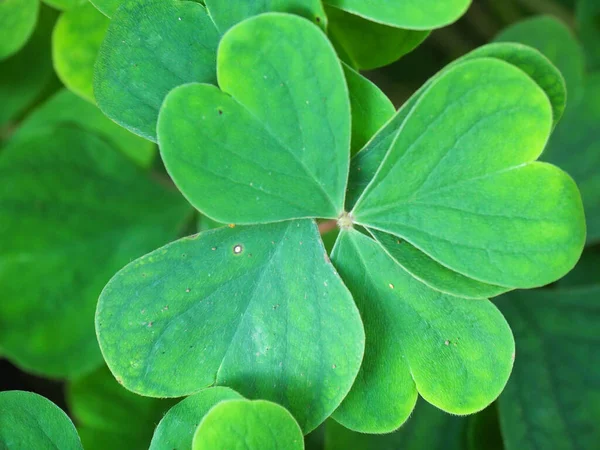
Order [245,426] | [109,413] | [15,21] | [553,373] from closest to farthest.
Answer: [245,426]
[15,21]
[553,373]
[109,413]

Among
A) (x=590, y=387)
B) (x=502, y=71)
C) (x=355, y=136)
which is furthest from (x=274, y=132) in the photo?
(x=590, y=387)

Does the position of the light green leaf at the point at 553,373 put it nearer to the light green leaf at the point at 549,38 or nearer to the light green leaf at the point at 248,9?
the light green leaf at the point at 549,38

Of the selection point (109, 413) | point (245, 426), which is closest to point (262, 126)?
point (245, 426)

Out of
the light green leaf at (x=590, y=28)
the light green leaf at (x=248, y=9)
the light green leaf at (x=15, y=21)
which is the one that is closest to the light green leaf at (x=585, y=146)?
the light green leaf at (x=590, y=28)

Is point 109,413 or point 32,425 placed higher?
point 32,425

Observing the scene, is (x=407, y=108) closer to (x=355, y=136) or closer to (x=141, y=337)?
(x=355, y=136)

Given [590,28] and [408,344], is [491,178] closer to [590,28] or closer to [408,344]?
[408,344]
